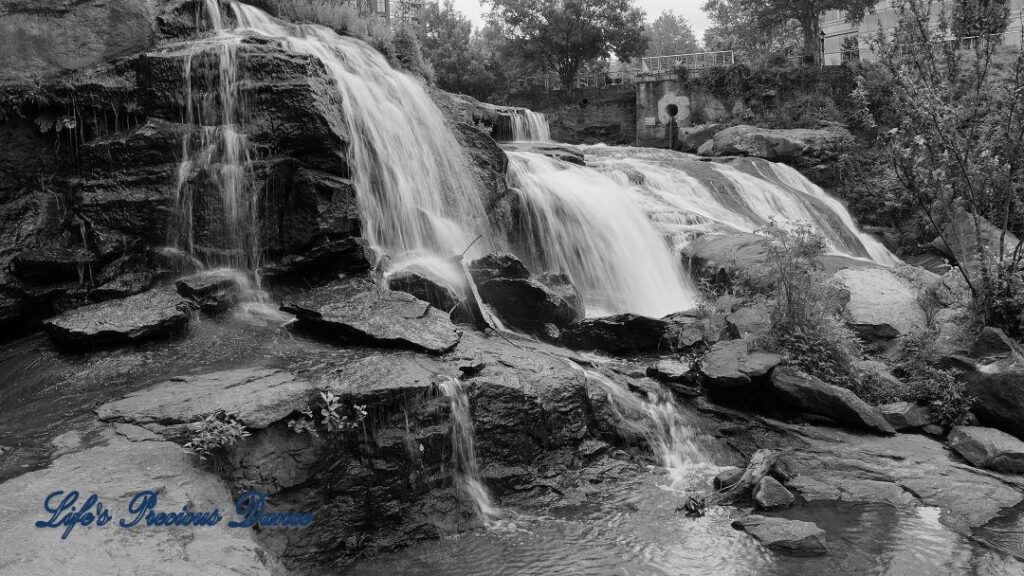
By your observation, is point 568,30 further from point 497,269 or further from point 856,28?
point 497,269

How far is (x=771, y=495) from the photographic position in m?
6.34

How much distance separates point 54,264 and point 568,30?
25.6 m

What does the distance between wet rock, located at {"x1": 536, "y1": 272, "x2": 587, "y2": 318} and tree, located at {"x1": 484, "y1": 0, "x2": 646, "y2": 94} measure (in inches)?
848

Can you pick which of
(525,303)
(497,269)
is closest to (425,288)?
(497,269)

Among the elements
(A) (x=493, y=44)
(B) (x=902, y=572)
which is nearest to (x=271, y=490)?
(B) (x=902, y=572)

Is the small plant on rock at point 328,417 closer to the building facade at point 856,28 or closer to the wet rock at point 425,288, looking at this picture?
the wet rock at point 425,288

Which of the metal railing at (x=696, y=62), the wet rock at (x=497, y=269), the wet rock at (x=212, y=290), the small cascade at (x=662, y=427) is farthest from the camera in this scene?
the metal railing at (x=696, y=62)

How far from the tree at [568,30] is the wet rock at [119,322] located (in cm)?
2510

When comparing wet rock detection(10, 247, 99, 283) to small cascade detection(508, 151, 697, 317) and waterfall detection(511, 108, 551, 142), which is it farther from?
waterfall detection(511, 108, 551, 142)

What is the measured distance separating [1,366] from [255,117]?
416cm

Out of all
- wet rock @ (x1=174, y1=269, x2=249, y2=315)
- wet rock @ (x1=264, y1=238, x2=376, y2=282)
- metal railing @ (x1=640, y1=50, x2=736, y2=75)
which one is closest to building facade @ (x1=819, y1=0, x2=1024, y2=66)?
metal railing @ (x1=640, y1=50, x2=736, y2=75)

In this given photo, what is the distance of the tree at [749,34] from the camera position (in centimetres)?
3180

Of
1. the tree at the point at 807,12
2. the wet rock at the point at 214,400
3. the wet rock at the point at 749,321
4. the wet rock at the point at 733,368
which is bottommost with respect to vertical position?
the wet rock at the point at 733,368

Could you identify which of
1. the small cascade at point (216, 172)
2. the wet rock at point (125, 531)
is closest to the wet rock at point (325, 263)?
the small cascade at point (216, 172)
